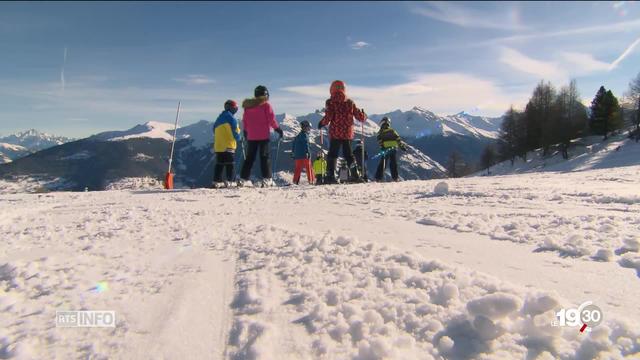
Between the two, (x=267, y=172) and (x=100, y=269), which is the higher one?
(x=267, y=172)

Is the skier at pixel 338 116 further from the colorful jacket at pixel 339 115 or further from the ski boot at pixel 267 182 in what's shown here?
the ski boot at pixel 267 182

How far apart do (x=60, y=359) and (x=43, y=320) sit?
0.55 meters

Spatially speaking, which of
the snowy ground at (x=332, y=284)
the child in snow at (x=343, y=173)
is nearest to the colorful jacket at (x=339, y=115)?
the child in snow at (x=343, y=173)

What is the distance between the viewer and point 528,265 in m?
2.88

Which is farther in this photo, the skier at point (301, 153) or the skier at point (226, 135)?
the skier at point (301, 153)

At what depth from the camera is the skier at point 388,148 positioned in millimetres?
12461

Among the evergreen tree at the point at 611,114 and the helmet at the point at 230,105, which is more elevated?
the evergreen tree at the point at 611,114

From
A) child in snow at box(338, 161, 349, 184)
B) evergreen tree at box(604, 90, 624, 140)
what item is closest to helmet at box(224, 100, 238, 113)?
child in snow at box(338, 161, 349, 184)

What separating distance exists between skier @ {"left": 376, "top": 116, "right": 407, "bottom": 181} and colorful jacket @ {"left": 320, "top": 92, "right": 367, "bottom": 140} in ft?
6.50

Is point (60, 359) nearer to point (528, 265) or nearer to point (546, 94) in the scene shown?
point (528, 265)

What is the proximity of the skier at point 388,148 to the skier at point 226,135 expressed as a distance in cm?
481

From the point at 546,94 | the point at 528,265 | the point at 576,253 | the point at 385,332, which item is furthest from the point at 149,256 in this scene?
the point at 546,94

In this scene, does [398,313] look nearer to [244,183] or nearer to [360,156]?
[244,183]

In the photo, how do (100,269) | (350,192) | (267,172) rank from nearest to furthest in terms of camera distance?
(100,269), (350,192), (267,172)
